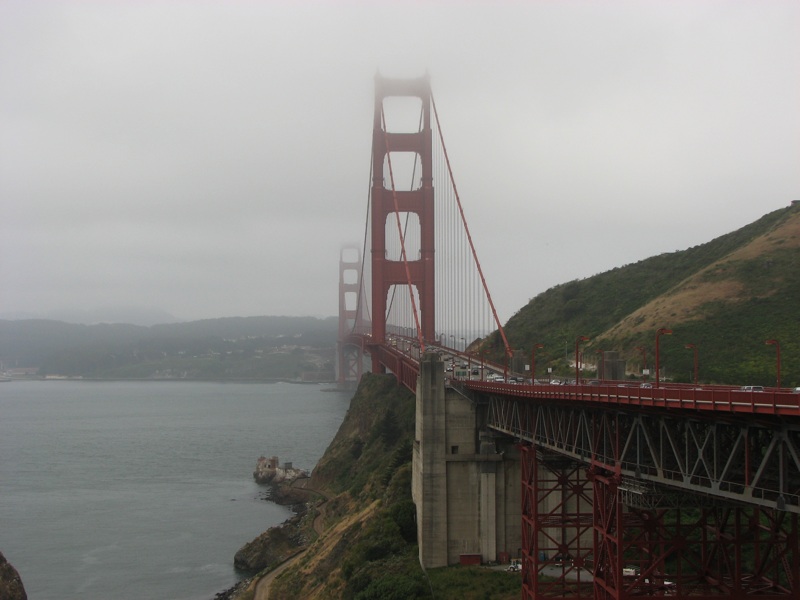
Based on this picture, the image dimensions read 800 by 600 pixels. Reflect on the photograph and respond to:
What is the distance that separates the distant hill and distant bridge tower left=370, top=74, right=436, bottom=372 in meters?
7.27

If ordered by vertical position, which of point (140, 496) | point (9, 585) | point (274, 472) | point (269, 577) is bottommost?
point (269, 577)

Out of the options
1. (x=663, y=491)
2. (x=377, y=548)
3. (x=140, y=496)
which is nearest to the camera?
(x=663, y=491)

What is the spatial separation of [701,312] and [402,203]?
23.3 metres

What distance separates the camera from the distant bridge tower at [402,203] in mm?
65562

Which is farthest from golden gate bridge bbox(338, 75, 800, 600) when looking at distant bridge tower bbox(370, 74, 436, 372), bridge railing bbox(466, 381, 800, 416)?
distant bridge tower bbox(370, 74, 436, 372)

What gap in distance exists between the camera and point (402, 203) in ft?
218

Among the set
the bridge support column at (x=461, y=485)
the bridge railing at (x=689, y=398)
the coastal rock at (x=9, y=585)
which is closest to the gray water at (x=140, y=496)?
the coastal rock at (x=9, y=585)

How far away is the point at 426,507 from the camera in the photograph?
33.2m

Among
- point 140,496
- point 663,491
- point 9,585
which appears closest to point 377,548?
point 9,585

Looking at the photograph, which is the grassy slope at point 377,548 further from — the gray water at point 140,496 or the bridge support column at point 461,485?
the gray water at point 140,496

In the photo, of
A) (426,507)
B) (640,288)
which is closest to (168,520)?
(426,507)

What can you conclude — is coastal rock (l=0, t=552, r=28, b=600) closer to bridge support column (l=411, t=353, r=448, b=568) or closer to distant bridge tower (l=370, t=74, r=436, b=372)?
bridge support column (l=411, t=353, r=448, b=568)

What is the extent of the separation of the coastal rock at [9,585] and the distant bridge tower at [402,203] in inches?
1271

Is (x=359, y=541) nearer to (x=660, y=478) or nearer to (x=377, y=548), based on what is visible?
(x=377, y=548)
